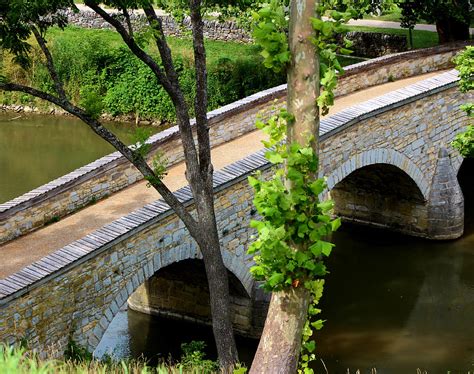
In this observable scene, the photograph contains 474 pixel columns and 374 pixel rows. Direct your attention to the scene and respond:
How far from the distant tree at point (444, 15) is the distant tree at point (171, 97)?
34.2 feet

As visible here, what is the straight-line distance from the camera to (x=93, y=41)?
27.1 meters

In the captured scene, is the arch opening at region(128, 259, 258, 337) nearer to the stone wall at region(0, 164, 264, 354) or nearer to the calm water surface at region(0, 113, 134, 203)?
the stone wall at region(0, 164, 264, 354)

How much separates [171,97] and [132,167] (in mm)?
3567

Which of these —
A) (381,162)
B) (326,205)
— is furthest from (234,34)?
(326,205)

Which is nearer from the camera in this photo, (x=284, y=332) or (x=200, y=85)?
(x=284, y=332)

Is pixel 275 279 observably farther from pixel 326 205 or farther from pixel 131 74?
pixel 131 74

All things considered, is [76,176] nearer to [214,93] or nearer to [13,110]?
[214,93]

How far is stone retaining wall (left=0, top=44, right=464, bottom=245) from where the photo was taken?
12445 millimetres

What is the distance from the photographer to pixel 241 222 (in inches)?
541

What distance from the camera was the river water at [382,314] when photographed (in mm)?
14156

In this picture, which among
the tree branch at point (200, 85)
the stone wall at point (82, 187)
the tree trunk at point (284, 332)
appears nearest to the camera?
the tree trunk at point (284, 332)

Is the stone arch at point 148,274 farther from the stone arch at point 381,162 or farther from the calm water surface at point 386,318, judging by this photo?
the stone arch at point 381,162

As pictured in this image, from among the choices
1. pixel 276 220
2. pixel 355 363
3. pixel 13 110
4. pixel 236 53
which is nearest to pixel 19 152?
pixel 13 110

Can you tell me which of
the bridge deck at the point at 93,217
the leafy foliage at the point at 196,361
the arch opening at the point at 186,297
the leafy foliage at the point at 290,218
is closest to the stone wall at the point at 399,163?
the bridge deck at the point at 93,217
